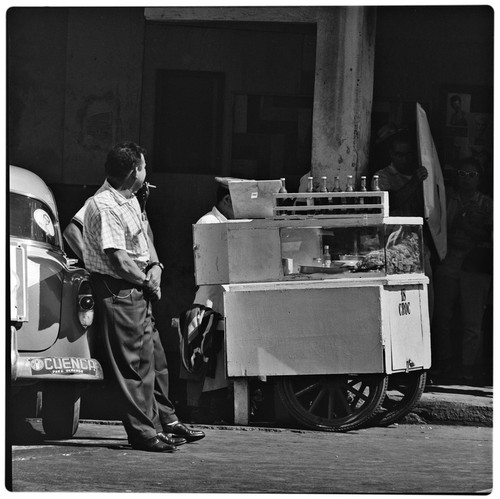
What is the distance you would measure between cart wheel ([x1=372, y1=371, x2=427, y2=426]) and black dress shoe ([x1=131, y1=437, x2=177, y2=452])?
4.23 feet

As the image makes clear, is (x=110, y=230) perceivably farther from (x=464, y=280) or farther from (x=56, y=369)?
(x=464, y=280)

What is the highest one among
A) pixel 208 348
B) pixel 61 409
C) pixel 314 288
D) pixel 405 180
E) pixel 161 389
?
pixel 405 180

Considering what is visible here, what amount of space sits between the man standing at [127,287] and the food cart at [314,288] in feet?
1.60

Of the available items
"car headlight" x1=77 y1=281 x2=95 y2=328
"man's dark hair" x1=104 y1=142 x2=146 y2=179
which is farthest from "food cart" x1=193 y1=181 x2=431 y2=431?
"car headlight" x1=77 y1=281 x2=95 y2=328

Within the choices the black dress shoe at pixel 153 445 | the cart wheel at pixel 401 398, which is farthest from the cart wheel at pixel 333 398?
the black dress shoe at pixel 153 445

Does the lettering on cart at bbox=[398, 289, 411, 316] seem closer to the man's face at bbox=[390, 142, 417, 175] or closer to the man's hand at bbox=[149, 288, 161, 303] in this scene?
the man's face at bbox=[390, 142, 417, 175]

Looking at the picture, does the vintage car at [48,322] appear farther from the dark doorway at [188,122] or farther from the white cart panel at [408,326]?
the white cart panel at [408,326]

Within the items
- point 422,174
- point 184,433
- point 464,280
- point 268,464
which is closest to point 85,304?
point 184,433

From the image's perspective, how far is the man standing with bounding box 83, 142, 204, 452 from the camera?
7504 mm

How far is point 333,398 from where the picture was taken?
7.83 m

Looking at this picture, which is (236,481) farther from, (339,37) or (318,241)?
(339,37)

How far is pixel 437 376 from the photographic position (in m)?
8.06

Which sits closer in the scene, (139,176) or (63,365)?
(63,365)

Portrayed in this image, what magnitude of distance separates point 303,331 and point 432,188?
1.17 meters
